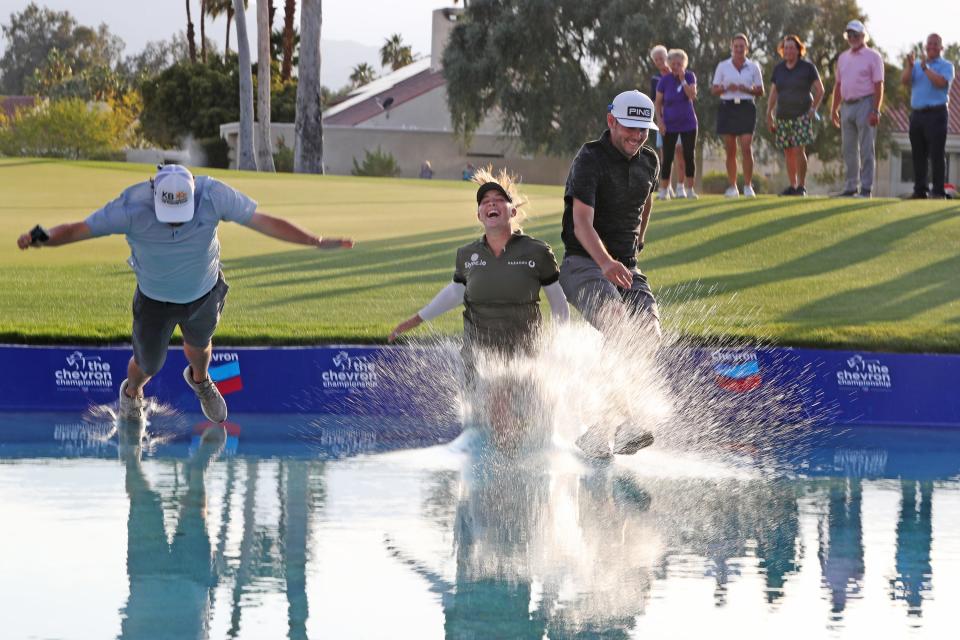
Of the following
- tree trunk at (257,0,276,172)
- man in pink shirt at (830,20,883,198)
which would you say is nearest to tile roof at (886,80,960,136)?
tree trunk at (257,0,276,172)

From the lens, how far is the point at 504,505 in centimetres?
789

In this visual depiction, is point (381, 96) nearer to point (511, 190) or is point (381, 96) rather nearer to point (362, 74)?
point (362, 74)

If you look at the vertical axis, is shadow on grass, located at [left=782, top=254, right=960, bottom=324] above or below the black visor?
below

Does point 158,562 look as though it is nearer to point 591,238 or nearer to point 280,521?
point 280,521

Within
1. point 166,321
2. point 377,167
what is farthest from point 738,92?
point 377,167

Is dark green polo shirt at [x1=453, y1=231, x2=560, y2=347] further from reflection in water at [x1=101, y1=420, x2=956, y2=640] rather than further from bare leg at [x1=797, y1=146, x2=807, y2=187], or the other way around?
bare leg at [x1=797, y1=146, x2=807, y2=187]

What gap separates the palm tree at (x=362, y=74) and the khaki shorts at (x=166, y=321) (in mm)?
97812

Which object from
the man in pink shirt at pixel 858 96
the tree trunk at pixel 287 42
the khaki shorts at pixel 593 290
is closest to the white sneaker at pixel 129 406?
the khaki shorts at pixel 593 290

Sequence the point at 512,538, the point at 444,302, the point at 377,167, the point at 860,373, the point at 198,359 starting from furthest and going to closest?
the point at 377,167 → the point at 860,373 → the point at 198,359 → the point at 444,302 → the point at 512,538

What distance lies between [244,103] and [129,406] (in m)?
36.4

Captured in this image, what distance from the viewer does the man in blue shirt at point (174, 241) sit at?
28.4 feet

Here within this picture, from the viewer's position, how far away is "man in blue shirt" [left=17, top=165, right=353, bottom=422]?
865 centimetres

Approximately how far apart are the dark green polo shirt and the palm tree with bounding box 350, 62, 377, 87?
3882 inches

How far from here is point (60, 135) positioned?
55.2 metres
